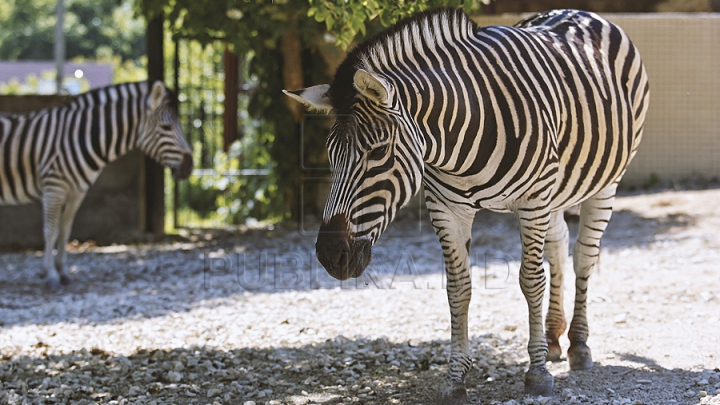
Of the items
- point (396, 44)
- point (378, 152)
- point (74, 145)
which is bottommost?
point (378, 152)

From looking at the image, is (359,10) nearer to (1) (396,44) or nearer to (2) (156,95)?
(1) (396,44)

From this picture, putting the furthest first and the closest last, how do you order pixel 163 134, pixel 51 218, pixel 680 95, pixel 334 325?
pixel 680 95
pixel 163 134
pixel 51 218
pixel 334 325

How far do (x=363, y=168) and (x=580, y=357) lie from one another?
6.94 feet

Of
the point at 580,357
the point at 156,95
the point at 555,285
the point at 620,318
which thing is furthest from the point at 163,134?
the point at 580,357

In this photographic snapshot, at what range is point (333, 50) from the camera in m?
9.58

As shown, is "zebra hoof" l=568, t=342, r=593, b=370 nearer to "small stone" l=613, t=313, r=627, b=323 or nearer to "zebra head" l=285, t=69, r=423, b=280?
"small stone" l=613, t=313, r=627, b=323

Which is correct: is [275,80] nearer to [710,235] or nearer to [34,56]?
[710,235]

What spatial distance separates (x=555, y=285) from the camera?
4.69 meters

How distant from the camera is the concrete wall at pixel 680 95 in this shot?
438 inches

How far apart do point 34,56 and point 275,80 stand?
117 feet

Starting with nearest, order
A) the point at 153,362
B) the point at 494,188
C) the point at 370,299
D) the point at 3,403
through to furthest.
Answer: the point at 494,188
the point at 3,403
the point at 153,362
the point at 370,299

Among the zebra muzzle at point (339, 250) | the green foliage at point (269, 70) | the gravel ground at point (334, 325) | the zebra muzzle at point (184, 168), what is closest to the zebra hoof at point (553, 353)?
the gravel ground at point (334, 325)

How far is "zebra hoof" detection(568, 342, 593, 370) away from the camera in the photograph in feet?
14.4

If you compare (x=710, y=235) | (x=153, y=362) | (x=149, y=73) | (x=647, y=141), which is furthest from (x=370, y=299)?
(x=647, y=141)
